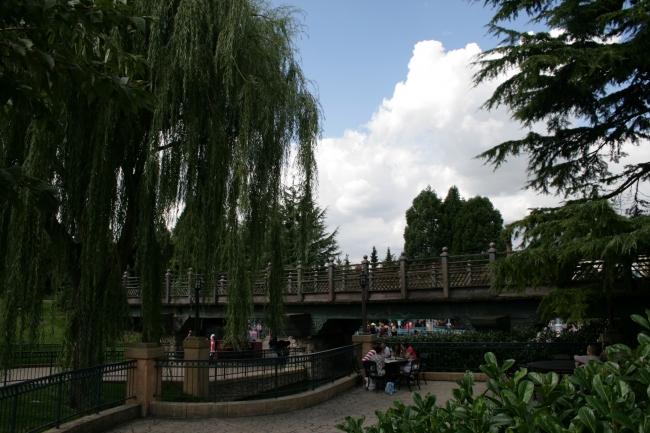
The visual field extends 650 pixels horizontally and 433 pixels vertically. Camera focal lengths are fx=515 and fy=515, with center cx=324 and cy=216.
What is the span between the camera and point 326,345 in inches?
1055

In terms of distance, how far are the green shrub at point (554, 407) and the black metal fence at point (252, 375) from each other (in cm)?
855

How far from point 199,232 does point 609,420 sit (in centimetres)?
869

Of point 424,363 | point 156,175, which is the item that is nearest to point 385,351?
point 424,363

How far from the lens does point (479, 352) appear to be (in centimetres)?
1578

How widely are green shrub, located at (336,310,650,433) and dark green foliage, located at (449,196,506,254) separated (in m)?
52.6

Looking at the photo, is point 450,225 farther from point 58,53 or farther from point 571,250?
point 58,53

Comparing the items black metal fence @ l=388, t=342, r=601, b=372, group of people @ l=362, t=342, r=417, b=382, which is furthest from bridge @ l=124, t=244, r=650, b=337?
group of people @ l=362, t=342, r=417, b=382

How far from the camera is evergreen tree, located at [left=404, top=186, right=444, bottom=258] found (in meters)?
56.4

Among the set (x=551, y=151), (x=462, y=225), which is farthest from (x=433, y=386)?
(x=462, y=225)

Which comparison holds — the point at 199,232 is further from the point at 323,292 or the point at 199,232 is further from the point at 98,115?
the point at 323,292

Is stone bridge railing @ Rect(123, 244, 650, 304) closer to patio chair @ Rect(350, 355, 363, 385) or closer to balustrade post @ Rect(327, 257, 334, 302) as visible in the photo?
balustrade post @ Rect(327, 257, 334, 302)

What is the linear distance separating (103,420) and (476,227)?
49.5 metres

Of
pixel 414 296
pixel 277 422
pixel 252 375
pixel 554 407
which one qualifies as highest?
pixel 414 296

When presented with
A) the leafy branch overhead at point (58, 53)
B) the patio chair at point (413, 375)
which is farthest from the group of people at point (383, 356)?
the leafy branch overhead at point (58, 53)
